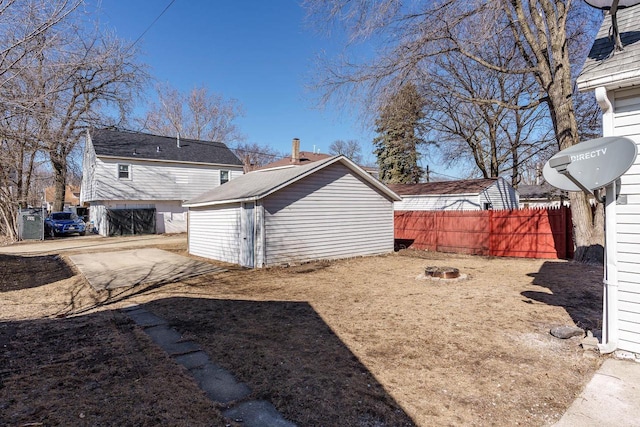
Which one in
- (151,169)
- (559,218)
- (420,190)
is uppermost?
(151,169)

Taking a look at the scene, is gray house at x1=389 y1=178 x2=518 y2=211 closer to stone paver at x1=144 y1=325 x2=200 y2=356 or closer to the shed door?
the shed door

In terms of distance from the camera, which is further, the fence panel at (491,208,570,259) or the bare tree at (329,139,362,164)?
the bare tree at (329,139,362,164)

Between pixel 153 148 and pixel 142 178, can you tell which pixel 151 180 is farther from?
pixel 153 148

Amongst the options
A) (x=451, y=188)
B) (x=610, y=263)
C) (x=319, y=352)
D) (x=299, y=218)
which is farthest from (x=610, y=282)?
(x=451, y=188)

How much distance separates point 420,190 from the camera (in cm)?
2228

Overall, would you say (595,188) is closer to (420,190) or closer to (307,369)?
(307,369)

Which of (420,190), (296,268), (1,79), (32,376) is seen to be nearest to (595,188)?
(32,376)

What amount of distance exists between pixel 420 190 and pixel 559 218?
34.9ft

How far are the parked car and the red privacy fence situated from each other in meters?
22.1

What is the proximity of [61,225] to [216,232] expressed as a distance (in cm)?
1733

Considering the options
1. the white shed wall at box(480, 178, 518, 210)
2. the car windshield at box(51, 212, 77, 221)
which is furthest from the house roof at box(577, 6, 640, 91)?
the car windshield at box(51, 212, 77, 221)

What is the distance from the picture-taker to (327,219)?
12461 millimetres

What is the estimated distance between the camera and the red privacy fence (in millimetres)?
11992

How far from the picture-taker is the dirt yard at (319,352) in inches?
117
